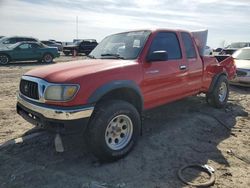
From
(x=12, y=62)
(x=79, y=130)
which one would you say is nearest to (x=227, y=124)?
(x=79, y=130)

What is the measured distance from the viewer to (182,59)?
593 centimetres

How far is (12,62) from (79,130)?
707 inches

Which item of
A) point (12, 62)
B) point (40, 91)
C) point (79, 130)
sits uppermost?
point (40, 91)

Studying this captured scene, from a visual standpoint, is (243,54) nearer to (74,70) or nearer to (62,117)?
(74,70)

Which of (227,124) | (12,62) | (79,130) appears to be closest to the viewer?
(79,130)

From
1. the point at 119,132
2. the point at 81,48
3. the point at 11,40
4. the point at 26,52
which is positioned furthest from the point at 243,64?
the point at 81,48

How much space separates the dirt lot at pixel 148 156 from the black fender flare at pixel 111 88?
38.1 inches

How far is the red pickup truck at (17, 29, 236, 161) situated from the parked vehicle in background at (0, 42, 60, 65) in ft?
47.9

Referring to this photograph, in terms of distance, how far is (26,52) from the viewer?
19734 mm

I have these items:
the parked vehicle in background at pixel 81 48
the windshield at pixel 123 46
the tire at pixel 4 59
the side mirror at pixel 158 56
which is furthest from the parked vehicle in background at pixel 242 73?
the parked vehicle in background at pixel 81 48

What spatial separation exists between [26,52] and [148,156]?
1690 cm

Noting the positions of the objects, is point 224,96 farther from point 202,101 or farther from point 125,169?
point 125,169

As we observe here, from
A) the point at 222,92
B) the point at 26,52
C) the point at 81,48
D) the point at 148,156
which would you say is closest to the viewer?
the point at 148,156

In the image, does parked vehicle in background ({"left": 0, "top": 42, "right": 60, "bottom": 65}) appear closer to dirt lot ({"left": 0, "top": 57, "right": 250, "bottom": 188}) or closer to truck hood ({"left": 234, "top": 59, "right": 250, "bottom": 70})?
dirt lot ({"left": 0, "top": 57, "right": 250, "bottom": 188})
